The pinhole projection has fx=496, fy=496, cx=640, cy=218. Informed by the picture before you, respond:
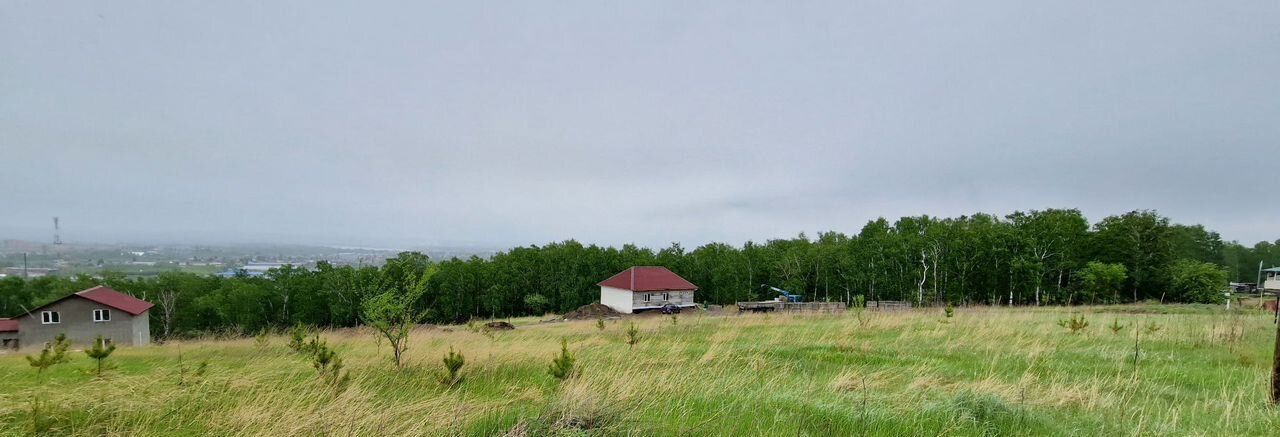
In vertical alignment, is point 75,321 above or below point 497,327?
below

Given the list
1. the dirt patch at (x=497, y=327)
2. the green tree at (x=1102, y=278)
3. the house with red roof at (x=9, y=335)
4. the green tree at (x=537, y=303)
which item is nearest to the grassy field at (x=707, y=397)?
the dirt patch at (x=497, y=327)

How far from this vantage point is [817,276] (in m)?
51.6

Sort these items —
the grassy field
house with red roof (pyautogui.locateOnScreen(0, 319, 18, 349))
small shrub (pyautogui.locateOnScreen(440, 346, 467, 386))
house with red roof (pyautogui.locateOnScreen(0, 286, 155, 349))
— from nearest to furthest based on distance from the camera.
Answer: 1. the grassy field
2. small shrub (pyautogui.locateOnScreen(440, 346, 467, 386))
3. house with red roof (pyautogui.locateOnScreen(0, 319, 18, 349))
4. house with red roof (pyautogui.locateOnScreen(0, 286, 155, 349))

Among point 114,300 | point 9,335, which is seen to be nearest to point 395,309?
point 114,300

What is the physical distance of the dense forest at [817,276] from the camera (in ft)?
138

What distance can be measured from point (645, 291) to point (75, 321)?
1558 inches

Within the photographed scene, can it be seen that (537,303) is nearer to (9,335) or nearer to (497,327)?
(497,327)

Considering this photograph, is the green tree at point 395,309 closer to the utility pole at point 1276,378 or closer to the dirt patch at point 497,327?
the utility pole at point 1276,378

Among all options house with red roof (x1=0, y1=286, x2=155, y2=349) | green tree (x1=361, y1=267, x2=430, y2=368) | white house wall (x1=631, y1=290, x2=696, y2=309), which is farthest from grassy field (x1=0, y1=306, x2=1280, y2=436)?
house with red roof (x1=0, y1=286, x2=155, y2=349)

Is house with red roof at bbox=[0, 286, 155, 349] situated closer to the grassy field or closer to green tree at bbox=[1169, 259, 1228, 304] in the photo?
the grassy field

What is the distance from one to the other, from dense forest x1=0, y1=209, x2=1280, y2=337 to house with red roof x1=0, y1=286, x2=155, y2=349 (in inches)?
350

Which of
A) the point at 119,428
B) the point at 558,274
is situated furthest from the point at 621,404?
the point at 558,274

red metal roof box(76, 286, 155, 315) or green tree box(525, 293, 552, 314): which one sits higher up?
red metal roof box(76, 286, 155, 315)

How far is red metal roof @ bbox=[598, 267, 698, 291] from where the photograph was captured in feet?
143
